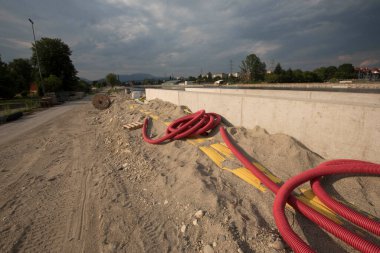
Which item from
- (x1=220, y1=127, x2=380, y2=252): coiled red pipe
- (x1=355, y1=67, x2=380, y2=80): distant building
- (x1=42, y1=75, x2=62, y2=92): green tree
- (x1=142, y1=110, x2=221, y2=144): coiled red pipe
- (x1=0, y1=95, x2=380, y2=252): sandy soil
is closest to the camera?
(x1=220, y1=127, x2=380, y2=252): coiled red pipe

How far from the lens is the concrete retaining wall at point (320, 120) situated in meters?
3.25

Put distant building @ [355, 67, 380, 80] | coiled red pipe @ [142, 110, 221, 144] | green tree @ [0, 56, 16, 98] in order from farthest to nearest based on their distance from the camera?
distant building @ [355, 67, 380, 80] → green tree @ [0, 56, 16, 98] → coiled red pipe @ [142, 110, 221, 144]

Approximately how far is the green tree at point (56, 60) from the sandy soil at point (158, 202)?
163 ft

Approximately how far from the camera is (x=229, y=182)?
3486 millimetres

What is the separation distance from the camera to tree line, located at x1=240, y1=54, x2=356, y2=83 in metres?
47.9

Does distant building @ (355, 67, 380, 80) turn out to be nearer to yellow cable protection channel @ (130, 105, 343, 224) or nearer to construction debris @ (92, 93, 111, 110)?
construction debris @ (92, 93, 111, 110)

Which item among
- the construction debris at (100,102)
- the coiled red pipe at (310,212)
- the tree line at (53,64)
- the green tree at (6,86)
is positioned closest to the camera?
the coiled red pipe at (310,212)

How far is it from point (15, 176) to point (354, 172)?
7.57 meters

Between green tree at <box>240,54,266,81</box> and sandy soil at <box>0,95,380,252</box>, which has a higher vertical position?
green tree at <box>240,54,266,81</box>

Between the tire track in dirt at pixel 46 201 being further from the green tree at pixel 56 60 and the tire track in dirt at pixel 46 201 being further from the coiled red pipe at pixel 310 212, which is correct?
the green tree at pixel 56 60

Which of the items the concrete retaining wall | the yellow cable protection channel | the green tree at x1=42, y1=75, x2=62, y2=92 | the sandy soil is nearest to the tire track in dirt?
the sandy soil

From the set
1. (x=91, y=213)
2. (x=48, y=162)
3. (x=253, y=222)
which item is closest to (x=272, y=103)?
(x=253, y=222)

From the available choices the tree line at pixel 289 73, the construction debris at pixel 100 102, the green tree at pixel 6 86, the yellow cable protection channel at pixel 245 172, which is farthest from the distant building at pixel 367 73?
the green tree at pixel 6 86

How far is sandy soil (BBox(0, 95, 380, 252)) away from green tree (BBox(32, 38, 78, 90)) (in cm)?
4970
